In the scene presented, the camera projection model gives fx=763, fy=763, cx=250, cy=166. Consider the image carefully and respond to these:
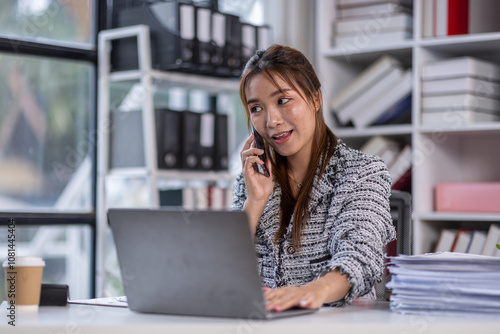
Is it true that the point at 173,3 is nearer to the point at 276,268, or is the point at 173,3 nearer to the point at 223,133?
the point at 223,133

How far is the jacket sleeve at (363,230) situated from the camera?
1652 mm

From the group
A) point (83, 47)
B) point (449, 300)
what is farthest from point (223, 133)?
point (449, 300)

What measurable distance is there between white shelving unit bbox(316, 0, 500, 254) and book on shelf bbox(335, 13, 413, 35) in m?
0.08

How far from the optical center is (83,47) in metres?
3.70

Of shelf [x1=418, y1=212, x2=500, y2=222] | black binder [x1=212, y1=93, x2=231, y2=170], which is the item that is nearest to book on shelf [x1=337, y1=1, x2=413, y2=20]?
black binder [x1=212, y1=93, x2=231, y2=170]

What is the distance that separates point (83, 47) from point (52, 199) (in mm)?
749

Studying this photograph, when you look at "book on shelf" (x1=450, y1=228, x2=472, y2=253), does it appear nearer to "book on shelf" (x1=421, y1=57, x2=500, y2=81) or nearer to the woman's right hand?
"book on shelf" (x1=421, y1=57, x2=500, y2=81)

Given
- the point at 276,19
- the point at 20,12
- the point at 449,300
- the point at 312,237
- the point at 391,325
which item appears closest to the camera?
the point at 391,325

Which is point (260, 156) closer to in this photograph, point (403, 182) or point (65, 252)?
point (403, 182)

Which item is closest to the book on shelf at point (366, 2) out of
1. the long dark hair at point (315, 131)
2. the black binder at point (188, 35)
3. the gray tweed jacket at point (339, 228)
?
the black binder at point (188, 35)

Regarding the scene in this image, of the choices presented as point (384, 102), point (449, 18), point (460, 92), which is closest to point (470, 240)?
point (460, 92)

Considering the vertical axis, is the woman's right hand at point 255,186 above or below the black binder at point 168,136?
below

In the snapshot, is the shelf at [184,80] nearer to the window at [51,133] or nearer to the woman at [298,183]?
the window at [51,133]

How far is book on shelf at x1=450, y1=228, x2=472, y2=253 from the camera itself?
10.6ft
